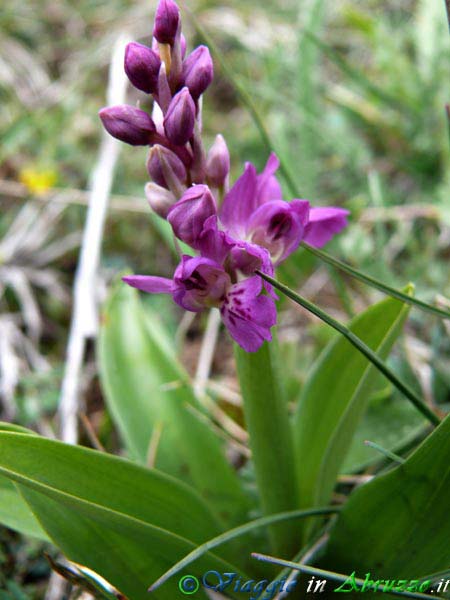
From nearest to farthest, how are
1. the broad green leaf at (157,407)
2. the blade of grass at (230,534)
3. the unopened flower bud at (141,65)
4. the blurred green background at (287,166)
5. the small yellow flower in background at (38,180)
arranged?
the blade of grass at (230,534) → the unopened flower bud at (141,65) → the broad green leaf at (157,407) → the blurred green background at (287,166) → the small yellow flower in background at (38,180)

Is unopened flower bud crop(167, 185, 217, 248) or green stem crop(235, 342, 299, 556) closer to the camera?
unopened flower bud crop(167, 185, 217, 248)

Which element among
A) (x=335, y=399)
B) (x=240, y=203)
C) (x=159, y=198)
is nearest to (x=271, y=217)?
(x=240, y=203)

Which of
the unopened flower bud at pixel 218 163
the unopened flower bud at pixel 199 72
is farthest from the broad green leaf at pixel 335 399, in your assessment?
the unopened flower bud at pixel 199 72

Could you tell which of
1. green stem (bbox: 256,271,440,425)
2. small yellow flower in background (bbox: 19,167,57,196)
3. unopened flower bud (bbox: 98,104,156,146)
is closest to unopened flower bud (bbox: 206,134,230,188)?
unopened flower bud (bbox: 98,104,156,146)

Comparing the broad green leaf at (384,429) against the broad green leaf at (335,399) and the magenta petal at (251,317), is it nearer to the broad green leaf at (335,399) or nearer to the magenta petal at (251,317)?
the broad green leaf at (335,399)

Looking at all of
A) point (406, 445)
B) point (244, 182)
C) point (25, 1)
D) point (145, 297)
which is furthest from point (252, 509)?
point (25, 1)

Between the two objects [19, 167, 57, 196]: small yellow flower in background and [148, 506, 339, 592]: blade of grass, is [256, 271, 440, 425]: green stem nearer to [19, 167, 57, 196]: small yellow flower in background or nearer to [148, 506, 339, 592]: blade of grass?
[148, 506, 339, 592]: blade of grass

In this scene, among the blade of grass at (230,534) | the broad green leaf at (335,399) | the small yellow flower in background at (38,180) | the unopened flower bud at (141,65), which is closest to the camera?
the blade of grass at (230,534)
